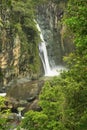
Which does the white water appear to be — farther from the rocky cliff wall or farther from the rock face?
the rocky cliff wall

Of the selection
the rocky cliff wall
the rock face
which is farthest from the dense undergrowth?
the rock face

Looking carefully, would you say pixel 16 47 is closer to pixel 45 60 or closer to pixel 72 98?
pixel 45 60

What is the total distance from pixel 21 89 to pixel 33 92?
170cm

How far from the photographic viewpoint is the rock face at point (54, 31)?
40250mm

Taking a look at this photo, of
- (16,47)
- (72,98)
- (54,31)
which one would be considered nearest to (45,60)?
(54,31)

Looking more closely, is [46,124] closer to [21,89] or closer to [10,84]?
[21,89]

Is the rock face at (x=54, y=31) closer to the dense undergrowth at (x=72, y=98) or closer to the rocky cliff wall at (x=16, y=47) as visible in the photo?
the rocky cliff wall at (x=16, y=47)

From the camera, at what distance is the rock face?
4025cm

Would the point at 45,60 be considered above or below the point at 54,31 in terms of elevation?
below

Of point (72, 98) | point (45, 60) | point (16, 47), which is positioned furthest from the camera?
point (45, 60)

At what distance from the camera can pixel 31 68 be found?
33938 mm

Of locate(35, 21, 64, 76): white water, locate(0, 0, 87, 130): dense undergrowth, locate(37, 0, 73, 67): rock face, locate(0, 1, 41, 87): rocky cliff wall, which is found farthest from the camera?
locate(37, 0, 73, 67): rock face

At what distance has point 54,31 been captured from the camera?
41.6 meters

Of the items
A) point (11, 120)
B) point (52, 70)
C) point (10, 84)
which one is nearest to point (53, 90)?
point (11, 120)
